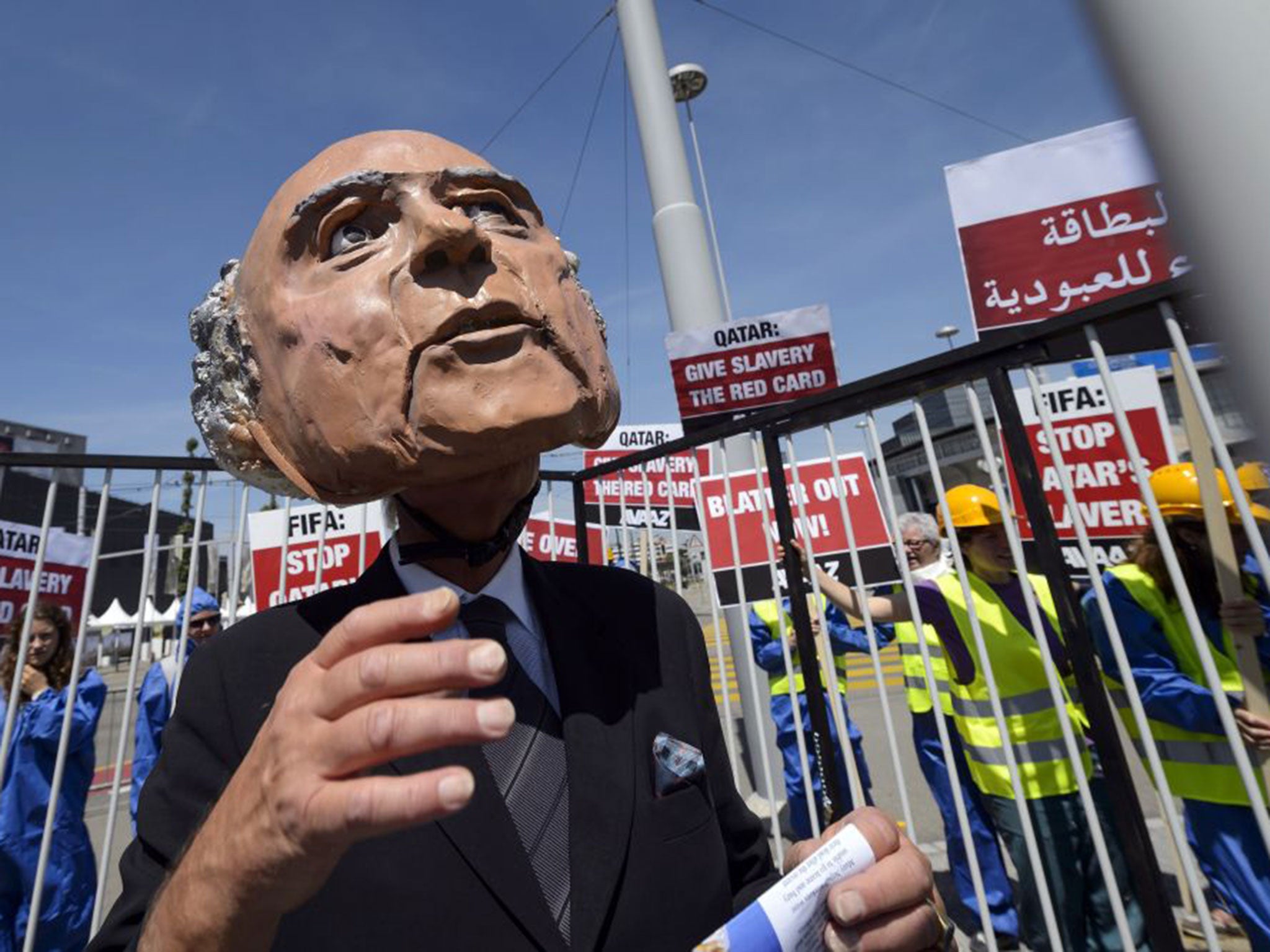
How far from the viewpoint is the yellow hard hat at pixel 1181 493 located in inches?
110

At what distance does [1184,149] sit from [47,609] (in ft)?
16.5

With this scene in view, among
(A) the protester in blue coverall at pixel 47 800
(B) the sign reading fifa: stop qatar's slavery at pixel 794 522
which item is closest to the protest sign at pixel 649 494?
(B) the sign reading fifa: stop qatar's slavery at pixel 794 522

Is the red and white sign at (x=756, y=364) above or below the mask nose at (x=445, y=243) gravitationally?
above

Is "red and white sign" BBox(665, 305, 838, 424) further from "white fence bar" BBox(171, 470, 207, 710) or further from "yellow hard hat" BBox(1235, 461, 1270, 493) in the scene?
"white fence bar" BBox(171, 470, 207, 710)

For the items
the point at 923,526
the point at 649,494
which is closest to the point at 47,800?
the point at 649,494

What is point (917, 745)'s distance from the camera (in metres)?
4.37

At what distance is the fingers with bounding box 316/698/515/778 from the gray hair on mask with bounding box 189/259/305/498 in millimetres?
766

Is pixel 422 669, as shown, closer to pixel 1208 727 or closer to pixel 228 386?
pixel 228 386

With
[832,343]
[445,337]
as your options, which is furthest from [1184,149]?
[832,343]

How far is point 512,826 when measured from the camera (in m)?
1.00

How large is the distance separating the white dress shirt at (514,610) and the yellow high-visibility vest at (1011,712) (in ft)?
8.49

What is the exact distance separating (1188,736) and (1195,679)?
9.6 inches

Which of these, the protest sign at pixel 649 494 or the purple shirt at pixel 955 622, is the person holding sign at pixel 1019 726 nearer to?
the purple shirt at pixel 955 622

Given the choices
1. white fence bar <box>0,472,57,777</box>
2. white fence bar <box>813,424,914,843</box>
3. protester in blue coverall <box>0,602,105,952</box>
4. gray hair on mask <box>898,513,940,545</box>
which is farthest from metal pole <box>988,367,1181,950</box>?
protester in blue coverall <box>0,602,105,952</box>
